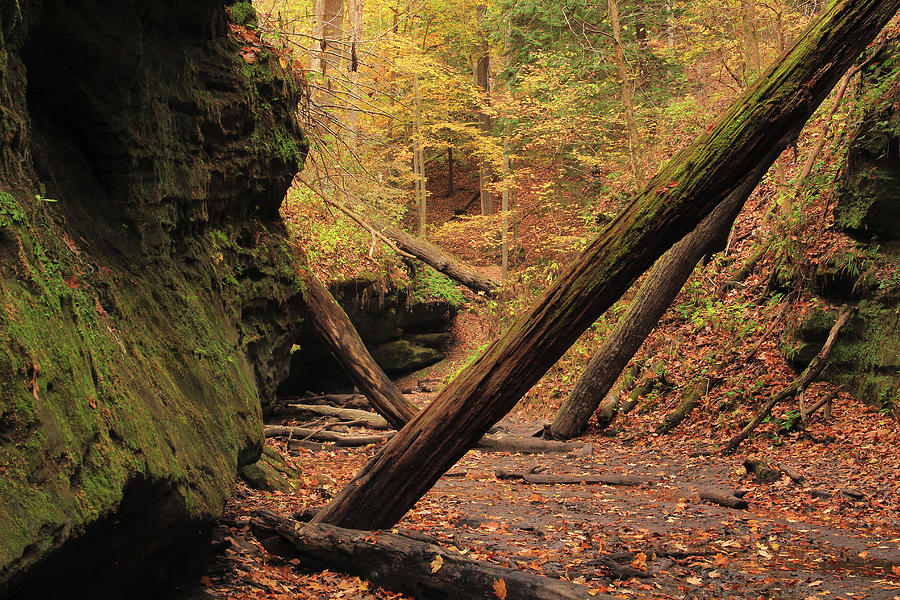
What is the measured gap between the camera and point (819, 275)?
9.37m

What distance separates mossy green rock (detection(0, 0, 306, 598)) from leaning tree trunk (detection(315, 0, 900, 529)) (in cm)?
139

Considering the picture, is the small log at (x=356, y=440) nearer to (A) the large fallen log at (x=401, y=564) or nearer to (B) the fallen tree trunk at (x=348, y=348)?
(B) the fallen tree trunk at (x=348, y=348)

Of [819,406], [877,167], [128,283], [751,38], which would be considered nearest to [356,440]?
[819,406]

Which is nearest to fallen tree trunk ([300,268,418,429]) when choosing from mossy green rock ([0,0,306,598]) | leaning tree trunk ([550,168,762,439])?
mossy green rock ([0,0,306,598])

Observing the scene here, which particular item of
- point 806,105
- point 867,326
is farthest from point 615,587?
point 867,326

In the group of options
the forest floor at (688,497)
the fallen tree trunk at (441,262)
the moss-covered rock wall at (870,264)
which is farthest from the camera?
the fallen tree trunk at (441,262)

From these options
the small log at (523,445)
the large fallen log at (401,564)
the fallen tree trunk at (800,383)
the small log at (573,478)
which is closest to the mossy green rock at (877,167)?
the fallen tree trunk at (800,383)

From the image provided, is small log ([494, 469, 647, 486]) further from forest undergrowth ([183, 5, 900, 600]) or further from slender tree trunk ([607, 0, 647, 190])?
slender tree trunk ([607, 0, 647, 190])

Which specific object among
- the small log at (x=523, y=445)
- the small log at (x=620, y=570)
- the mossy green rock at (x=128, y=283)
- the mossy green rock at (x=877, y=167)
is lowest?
the small log at (x=523, y=445)

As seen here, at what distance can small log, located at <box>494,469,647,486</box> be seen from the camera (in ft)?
27.7

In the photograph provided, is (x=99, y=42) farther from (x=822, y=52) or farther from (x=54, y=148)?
(x=822, y=52)

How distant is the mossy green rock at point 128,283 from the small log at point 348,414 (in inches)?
208

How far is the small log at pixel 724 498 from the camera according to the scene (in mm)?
6789

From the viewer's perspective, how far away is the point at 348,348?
28.9ft
